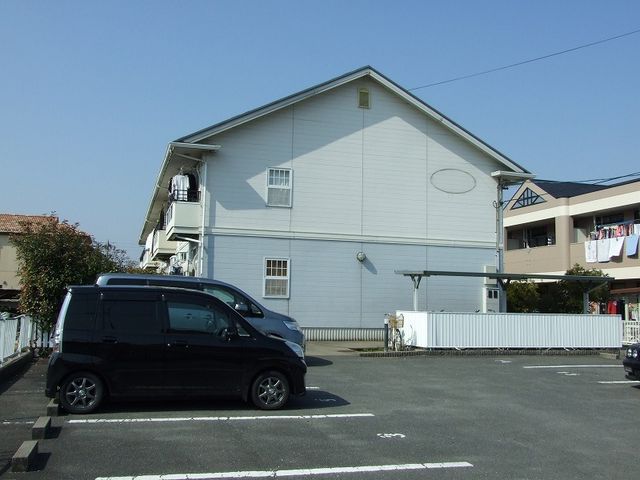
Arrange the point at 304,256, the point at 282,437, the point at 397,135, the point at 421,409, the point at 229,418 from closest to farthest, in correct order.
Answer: the point at 282,437 < the point at 229,418 < the point at 421,409 < the point at 304,256 < the point at 397,135

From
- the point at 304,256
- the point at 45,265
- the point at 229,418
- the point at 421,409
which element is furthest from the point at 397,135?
the point at 229,418

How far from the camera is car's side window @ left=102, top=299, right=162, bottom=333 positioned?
9.23 meters

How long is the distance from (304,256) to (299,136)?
4.32m

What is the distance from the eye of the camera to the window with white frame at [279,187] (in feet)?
74.4

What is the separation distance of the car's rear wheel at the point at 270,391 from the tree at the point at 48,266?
820 cm

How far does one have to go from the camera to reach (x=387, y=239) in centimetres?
2380

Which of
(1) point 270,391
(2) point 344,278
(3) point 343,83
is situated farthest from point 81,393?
(3) point 343,83

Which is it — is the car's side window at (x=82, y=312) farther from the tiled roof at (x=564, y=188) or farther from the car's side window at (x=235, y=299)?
the tiled roof at (x=564, y=188)

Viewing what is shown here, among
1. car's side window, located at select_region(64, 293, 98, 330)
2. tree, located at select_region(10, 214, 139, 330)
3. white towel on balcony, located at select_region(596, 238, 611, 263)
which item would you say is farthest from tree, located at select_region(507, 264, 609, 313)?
car's side window, located at select_region(64, 293, 98, 330)

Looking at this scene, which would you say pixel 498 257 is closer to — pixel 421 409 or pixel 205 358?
pixel 421 409

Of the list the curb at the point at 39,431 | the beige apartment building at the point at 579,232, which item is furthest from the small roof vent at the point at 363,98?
the curb at the point at 39,431

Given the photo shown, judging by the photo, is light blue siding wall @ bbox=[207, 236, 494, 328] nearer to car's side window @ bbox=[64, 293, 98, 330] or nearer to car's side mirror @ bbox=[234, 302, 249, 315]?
car's side mirror @ bbox=[234, 302, 249, 315]

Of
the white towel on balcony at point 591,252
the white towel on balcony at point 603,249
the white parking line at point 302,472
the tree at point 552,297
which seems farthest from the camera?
the white towel on balcony at point 591,252

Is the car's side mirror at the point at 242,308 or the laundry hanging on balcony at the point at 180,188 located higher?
the laundry hanging on balcony at the point at 180,188
